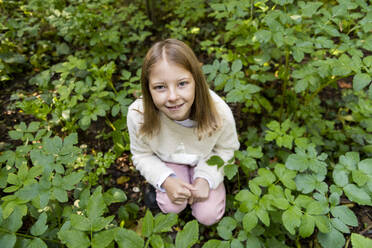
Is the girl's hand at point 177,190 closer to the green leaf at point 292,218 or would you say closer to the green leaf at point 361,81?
the green leaf at point 292,218

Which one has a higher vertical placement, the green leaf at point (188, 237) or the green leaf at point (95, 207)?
the green leaf at point (95, 207)

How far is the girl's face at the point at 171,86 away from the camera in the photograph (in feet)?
4.25

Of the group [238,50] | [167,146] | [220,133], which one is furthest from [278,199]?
[238,50]

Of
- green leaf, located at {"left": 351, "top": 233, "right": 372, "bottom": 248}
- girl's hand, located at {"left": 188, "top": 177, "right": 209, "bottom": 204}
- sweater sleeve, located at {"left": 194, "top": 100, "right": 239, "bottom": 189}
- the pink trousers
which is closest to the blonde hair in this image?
sweater sleeve, located at {"left": 194, "top": 100, "right": 239, "bottom": 189}

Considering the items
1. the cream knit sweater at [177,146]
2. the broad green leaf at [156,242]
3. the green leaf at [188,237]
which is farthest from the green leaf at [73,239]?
the cream knit sweater at [177,146]

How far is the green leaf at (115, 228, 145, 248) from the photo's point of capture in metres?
0.86

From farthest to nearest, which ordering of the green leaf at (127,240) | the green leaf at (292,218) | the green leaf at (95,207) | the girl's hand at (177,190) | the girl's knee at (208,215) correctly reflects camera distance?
the girl's knee at (208,215), the girl's hand at (177,190), the green leaf at (292,218), the green leaf at (95,207), the green leaf at (127,240)

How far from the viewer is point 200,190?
1.69 meters

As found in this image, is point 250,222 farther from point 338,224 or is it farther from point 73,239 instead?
point 73,239

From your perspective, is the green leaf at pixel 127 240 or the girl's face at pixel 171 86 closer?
the green leaf at pixel 127 240

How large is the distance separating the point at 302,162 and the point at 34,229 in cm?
139

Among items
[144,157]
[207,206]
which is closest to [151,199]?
[144,157]

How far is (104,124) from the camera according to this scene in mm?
2527

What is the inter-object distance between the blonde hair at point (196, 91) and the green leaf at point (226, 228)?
22.1 inches
